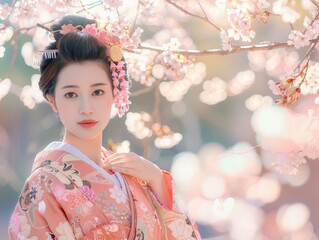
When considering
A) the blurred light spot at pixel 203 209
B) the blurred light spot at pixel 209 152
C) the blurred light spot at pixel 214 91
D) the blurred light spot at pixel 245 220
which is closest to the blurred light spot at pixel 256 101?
the blurred light spot at pixel 214 91

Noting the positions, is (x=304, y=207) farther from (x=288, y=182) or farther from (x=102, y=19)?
(x=102, y=19)

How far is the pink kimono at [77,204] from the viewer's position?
2920 mm

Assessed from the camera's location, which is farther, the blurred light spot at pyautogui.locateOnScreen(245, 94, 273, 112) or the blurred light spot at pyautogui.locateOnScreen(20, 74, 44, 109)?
the blurred light spot at pyautogui.locateOnScreen(245, 94, 273, 112)

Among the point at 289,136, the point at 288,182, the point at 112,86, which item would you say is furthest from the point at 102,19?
the point at 288,182

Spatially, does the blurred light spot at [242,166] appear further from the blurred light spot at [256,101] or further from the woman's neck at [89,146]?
the woman's neck at [89,146]

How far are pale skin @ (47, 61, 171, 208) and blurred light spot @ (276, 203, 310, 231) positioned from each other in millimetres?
4847

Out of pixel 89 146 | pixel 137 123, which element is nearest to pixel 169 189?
pixel 89 146

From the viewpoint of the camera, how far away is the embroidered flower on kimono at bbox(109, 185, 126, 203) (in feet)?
10.1

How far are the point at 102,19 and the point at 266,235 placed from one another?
468 centimetres

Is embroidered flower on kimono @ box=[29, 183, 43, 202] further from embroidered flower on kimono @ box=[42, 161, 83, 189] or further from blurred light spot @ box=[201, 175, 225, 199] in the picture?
blurred light spot @ box=[201, 175, 225, 199]

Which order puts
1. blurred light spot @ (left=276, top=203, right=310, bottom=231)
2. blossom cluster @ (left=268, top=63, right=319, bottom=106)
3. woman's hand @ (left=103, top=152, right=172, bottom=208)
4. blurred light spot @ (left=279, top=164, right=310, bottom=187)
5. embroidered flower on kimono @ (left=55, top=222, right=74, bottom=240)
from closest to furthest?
embroidered flower on kimono @ (left=55, top=222, right=74, bottom=240)
woman's hand @ (left=103, top=152, right=172, bottom=208)
blossom cluster @ (left=268, top=63, right=319, bottom=106)
blurred light spot @ (left=276, top=203, right=310, bottom=231)
blurred light spot @ (left=279, top=164, right=310, bottom=187)

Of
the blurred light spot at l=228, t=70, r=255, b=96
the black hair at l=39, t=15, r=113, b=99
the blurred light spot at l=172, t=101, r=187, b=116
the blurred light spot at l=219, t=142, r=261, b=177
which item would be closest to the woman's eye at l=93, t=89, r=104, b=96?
the black hair at l=39, t=15, r=113, b=99

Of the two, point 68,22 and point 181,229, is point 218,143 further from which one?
point 68,22

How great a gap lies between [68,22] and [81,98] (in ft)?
1.38
